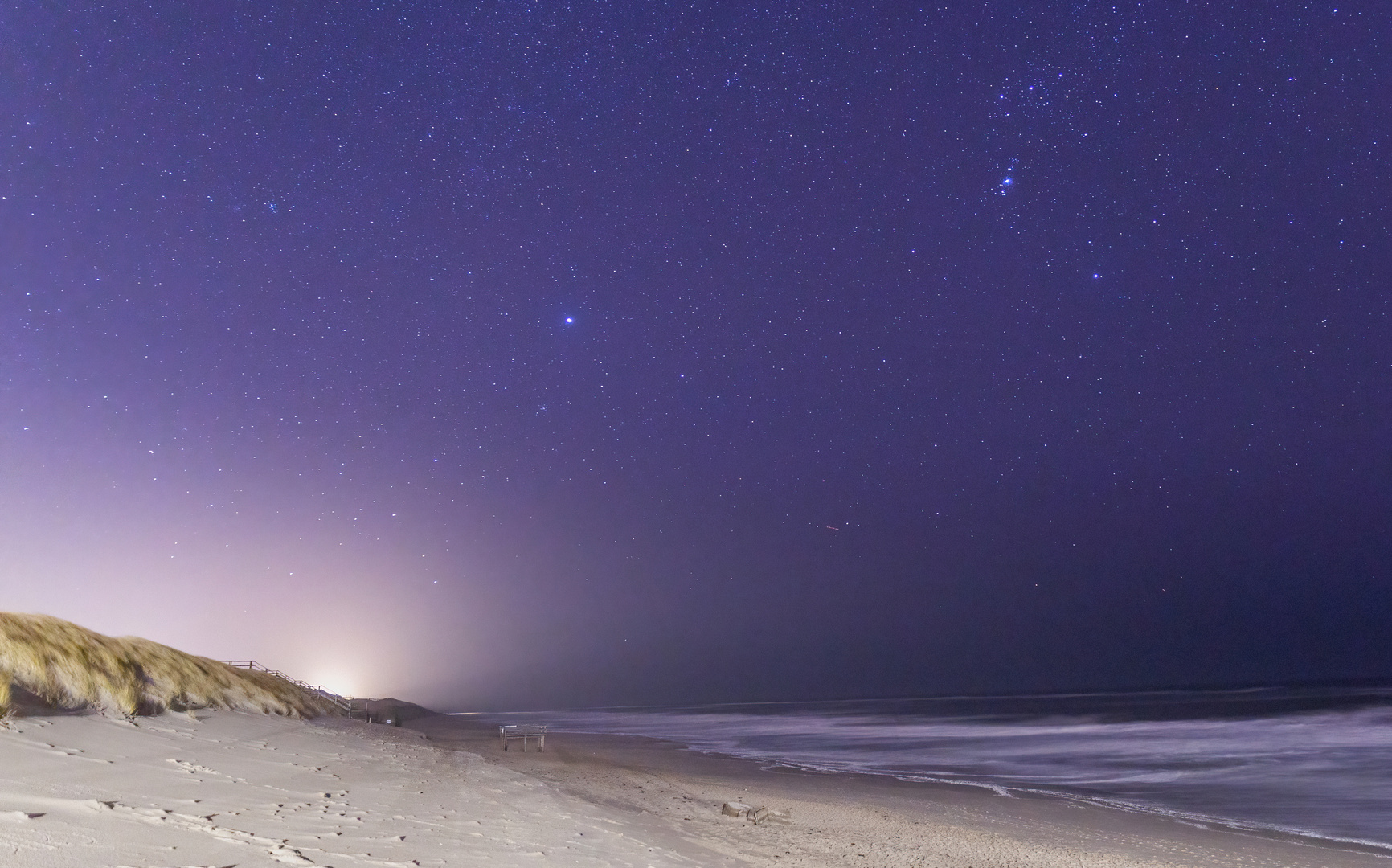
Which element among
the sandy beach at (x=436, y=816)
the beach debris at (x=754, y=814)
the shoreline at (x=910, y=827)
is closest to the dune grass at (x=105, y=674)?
the sandy beach at (x=436, y=816)

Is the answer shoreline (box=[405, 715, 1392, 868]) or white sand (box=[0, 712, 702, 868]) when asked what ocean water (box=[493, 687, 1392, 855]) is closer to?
shoreline (box=[405, 715, 1392, 868])

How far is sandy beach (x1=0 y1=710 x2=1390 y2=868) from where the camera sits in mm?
5898

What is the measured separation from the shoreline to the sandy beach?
0.07 metres

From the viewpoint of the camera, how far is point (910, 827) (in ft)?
45.5

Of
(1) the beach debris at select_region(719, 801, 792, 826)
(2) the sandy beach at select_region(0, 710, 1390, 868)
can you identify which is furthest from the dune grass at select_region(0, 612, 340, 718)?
(1) the beach debris at select_region(719, 801, 792, 826)

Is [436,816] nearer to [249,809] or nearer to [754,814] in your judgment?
[249,809]

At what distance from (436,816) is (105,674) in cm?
694

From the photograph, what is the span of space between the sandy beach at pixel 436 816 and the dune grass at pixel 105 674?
0.55 meters

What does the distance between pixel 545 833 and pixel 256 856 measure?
3514 millimetres

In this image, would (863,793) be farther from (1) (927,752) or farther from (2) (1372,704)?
(2) (1372,704)

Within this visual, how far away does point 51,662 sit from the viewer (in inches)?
421

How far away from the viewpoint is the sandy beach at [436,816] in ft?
19.4

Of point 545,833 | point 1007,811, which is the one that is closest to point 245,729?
point 545,833

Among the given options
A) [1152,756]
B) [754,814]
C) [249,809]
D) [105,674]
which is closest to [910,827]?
[754,814]
